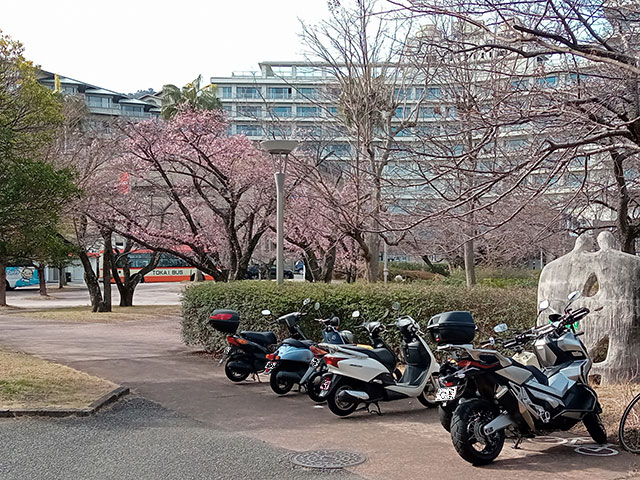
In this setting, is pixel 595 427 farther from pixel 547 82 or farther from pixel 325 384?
pixel 547 82

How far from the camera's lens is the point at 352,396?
785cm

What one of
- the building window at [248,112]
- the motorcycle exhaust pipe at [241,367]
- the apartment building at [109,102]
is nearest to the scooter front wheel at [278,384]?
the motorcycle exhaust pipe at [241,367]

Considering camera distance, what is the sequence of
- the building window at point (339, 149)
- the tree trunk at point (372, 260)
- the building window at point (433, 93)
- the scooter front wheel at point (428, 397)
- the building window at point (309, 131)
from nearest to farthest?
the scooter front wheel at point (428, 397), the building window at point (433, 93), the tree trunk at point (372, 260), the building window at point (309, 131), the building window at point (339, 149)

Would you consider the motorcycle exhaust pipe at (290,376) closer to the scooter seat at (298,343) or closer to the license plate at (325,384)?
the scooter seat at (298,343)

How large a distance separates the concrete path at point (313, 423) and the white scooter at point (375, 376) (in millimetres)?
206

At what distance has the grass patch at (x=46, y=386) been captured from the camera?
8188mm

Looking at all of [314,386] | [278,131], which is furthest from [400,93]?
[314,386]

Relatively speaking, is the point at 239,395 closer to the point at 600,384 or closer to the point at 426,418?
the point at 426,418

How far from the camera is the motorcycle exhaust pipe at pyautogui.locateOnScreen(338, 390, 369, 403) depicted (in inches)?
309

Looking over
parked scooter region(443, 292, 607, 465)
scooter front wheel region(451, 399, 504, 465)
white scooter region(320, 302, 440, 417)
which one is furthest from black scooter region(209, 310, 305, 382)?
scooter front wheel region(451, 399, 504, 465)

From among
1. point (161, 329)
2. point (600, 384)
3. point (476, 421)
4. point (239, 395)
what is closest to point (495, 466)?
point (476, 421)

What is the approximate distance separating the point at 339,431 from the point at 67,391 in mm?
3863

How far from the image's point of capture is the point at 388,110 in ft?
49.1

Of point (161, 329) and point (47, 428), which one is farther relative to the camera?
point (161, 329)
